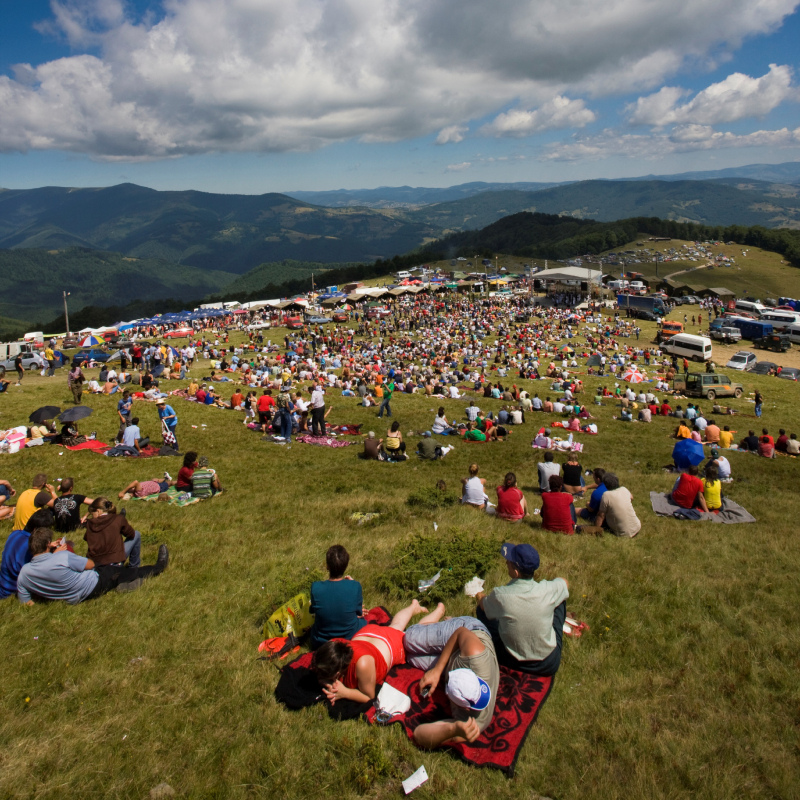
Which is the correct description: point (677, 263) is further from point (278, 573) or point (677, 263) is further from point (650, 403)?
point (278, 573)

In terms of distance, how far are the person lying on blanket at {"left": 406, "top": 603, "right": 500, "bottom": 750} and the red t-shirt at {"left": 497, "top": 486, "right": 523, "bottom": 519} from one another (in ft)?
14.6

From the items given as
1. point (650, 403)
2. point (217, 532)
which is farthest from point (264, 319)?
point (217, 532)

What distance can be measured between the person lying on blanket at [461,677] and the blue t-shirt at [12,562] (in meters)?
4.90

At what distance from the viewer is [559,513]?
8438 millimetres

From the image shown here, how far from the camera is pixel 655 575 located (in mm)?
6512

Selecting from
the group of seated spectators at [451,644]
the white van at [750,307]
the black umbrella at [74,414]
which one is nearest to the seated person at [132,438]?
the black umbrella at [74,414]

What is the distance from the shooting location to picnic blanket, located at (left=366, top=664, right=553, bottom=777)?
12.8 ft

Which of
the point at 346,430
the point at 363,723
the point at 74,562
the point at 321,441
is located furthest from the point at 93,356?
the point at 363,723

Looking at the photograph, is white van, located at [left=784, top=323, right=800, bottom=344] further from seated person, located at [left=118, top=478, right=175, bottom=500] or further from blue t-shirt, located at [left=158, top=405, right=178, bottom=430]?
seated person, located at [left=118, top=478, right=175, bottom=500]

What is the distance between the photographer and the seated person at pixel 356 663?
424cm

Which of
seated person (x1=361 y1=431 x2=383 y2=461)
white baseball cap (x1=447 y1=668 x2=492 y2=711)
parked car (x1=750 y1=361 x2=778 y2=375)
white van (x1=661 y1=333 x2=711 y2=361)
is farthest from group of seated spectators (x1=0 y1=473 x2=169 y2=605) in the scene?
parked car (x1=750 y1=361 x2=778 y2=375)

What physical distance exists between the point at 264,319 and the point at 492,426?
43591 millimetres

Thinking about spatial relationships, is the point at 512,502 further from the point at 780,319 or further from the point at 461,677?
the point at 780,319

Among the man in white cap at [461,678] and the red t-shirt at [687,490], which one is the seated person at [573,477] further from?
the man in white cap at [461,678]
